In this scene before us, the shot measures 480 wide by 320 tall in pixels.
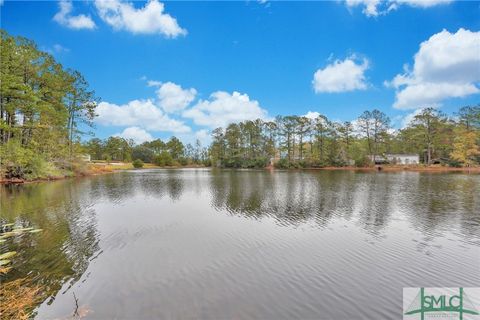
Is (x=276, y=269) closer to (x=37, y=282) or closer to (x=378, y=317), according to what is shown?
(x=378, y=317)

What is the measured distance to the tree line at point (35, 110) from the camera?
79.4ft

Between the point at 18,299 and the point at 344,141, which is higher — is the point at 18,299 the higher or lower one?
the lower one

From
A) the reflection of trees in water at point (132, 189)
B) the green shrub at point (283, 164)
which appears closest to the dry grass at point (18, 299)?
the reflection of trees in water at point (132, 189)

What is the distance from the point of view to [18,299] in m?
5.13

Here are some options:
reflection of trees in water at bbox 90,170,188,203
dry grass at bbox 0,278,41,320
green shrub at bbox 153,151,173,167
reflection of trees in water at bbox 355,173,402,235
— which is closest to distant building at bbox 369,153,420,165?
reflection of trees in water at bbox 355,173,402,235

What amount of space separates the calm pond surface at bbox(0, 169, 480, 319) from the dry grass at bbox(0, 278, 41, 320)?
0.27 metres

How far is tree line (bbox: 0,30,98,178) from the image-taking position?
24.2 meters

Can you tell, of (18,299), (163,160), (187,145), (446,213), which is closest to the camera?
(18,299)

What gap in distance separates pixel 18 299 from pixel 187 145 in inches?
4363

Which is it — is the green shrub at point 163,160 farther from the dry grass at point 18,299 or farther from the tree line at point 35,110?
the dry grass at point 18,299

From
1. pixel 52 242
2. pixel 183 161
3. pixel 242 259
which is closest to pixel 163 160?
pixel 183 161

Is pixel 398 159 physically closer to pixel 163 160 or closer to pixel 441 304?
pixel 441 304

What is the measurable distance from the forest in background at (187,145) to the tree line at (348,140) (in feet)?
0.81

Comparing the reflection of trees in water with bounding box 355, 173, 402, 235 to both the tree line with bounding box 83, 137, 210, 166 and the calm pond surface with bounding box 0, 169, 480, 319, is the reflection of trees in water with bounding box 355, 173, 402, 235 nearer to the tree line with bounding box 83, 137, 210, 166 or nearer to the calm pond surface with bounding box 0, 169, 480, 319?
the calm pond surface with bounding box 0, 169, 480, 319
